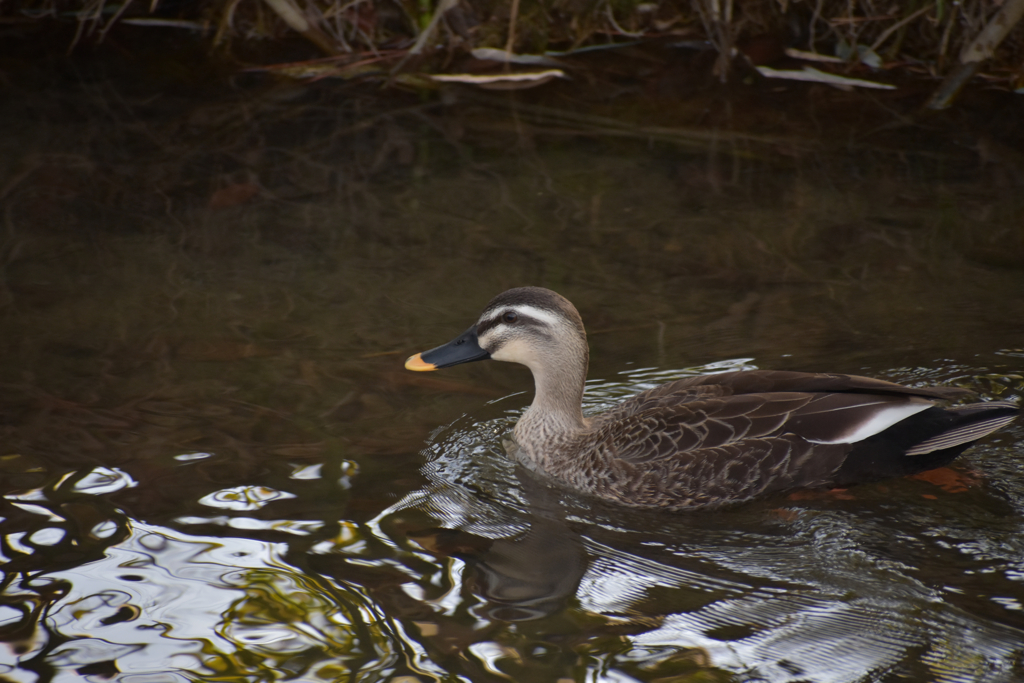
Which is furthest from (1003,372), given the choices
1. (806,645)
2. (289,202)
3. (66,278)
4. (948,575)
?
(66,278)

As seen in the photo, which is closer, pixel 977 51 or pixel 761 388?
pixel 761 388

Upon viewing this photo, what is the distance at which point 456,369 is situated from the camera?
5941mm

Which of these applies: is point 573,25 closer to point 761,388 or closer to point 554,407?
point 554,407

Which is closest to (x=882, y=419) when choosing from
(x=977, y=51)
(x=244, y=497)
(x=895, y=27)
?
(x=244, y=497)

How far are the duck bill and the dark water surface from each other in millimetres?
417

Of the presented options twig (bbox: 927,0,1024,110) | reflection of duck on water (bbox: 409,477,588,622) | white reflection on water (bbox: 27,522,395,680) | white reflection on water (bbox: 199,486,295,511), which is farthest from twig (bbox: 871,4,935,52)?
white reflection on water (bbox: 27,522,395,680)

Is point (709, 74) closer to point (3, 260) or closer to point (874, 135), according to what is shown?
point (874, 135)

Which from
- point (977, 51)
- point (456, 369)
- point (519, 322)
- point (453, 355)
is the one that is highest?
point (977, 51)

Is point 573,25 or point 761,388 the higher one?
point 573,25

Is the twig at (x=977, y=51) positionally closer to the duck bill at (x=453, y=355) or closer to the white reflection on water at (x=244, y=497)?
the duck bill at (x=453, y=355)

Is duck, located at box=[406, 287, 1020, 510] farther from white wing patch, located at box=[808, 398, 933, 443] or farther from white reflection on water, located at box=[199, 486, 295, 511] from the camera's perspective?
white reflection on water, located at box=[199, 486, 295, 511]

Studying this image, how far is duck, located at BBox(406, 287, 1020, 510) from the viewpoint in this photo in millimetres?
4633

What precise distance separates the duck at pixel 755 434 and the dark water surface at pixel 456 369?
0.13 m

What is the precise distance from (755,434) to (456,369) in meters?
1.91
